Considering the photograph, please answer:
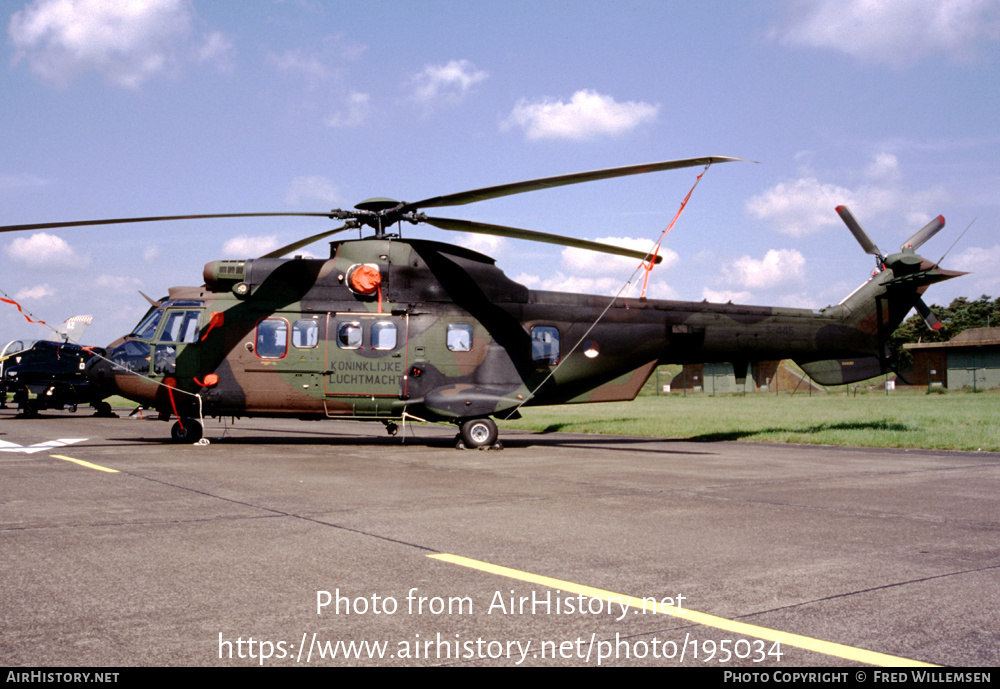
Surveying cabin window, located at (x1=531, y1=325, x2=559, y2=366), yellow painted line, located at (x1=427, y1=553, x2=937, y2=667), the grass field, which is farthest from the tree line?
yellow painted line, located at (x1=427, y1=553, x2=937, y2=667)

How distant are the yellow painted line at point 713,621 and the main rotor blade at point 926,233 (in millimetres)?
16856

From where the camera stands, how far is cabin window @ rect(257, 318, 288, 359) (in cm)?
1605

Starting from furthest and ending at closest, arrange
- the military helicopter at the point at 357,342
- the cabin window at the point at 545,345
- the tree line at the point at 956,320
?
the tree line at the point at 956,320 → the cabin window at the point at 545,345 → the military helicopter at the point at 357,342

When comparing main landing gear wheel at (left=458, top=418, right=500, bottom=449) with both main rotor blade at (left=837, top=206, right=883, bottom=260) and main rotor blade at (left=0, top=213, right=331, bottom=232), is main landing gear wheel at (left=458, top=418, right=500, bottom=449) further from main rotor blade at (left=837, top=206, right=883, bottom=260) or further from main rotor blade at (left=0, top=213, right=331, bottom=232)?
main rotor blade at (left=837, top=206, right=883, bottom=260)

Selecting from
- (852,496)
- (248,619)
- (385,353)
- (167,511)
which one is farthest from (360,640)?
(385,353)

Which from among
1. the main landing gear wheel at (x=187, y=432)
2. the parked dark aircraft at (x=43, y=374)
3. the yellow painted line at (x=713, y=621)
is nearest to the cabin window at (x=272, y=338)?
the main landing gear wheel at (x=187, y=432)

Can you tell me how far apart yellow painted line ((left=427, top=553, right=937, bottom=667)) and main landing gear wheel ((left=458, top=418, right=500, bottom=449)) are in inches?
416

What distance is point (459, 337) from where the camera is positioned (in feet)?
53.3

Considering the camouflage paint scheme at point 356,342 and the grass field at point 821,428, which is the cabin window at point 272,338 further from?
the grass field at point 821,428

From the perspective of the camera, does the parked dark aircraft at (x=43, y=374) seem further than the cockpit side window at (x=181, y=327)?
Yes

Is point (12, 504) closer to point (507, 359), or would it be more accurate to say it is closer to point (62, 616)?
point (62, 616)

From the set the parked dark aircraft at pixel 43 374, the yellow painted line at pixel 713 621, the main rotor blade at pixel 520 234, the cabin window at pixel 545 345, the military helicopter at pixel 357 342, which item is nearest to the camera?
the yellow painted line at pixel 713 621

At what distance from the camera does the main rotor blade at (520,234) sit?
14.5 metres

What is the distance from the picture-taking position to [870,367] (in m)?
18.6
